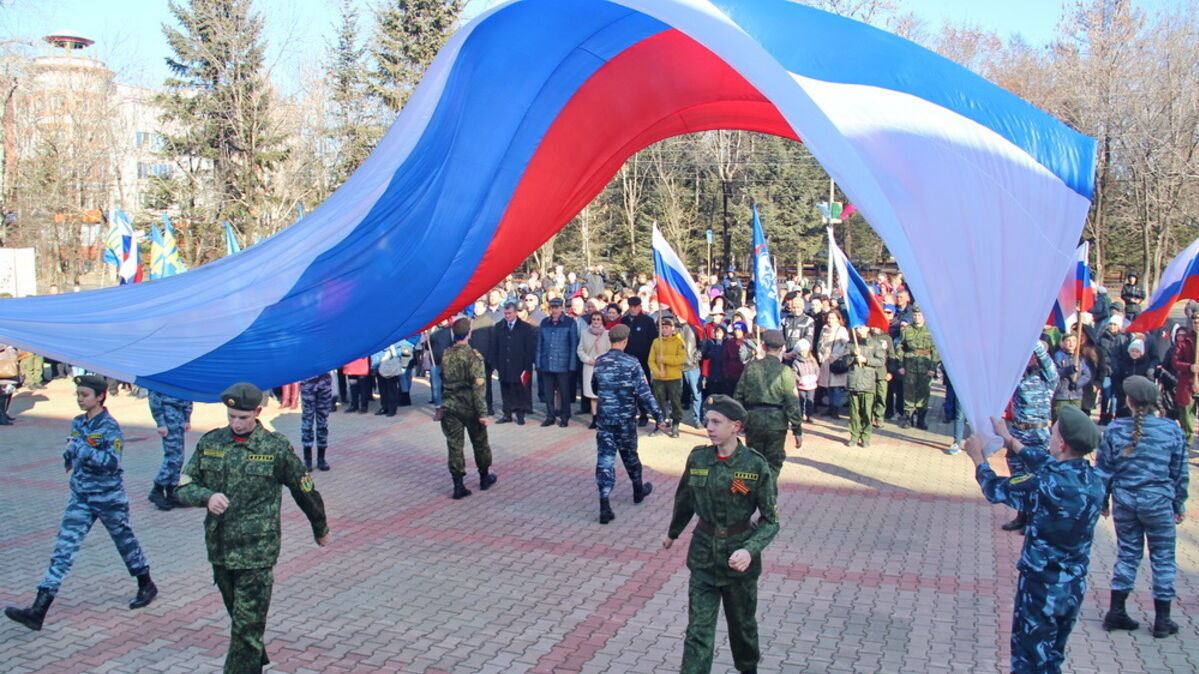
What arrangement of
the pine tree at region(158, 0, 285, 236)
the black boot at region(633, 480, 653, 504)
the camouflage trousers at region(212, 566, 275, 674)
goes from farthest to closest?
the pine tree at region(158, 0, 285, 236), the black boot at region(633, 480, 653, 504), the camouflage trousers at region(212, 566, 275, 674)

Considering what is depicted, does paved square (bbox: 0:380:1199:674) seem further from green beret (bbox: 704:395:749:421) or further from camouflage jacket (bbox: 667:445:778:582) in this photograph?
green beret (bbox: 704:395:749:421)

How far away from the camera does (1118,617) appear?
6.26 metres

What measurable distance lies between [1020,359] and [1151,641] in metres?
3.30

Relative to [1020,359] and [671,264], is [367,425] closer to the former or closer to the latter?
[671,264]

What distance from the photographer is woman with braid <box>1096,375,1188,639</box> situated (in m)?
6.12

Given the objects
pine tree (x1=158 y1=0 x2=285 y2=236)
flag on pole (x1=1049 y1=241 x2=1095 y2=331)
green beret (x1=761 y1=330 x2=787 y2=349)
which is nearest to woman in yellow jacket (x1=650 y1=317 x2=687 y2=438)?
green beret (x1=761 y1=330 x2=787 y2=349)

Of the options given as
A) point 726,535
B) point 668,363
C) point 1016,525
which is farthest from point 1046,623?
point 668,363

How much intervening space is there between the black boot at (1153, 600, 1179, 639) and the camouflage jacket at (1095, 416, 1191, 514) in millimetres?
602

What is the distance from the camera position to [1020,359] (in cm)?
399

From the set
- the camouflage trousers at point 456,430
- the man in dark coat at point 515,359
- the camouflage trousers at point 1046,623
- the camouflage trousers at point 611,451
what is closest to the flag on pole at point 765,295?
the camouflage trousers at point 611,451

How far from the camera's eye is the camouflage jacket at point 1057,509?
4.68 metres

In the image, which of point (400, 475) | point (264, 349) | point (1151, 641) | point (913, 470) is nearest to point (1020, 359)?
point (1151, 641)

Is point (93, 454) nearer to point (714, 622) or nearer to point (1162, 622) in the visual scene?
point (714, 622)

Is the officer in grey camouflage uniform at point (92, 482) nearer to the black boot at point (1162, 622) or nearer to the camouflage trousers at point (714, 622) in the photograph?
the camouflage trousers at point (714, 622)
